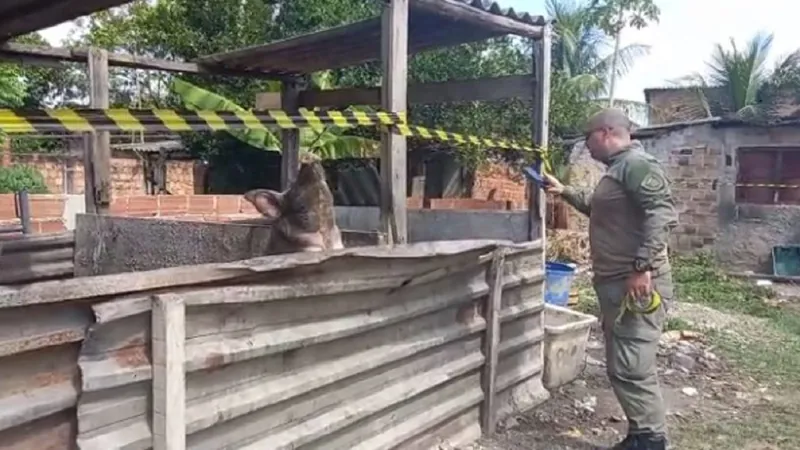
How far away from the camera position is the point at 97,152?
5.39 metres

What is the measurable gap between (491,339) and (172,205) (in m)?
7.35

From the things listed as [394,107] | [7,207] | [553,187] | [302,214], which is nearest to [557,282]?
[553,187]

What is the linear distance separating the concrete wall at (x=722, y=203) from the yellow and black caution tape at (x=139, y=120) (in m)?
10.5

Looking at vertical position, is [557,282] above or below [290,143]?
below

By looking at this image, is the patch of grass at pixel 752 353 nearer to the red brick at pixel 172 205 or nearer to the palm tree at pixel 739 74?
the palm tree at pixel 739 74

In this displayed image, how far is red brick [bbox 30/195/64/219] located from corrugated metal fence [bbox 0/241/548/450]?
7254 mm

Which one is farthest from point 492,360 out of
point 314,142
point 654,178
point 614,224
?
point 314,142

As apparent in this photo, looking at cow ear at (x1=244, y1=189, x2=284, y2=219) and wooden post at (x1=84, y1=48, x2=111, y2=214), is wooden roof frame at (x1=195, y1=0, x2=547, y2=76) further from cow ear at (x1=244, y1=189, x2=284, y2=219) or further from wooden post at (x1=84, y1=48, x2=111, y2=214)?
cow ear at (x1=244, y1=189, x2=284, y2=219)

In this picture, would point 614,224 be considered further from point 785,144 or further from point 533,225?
point 785,144

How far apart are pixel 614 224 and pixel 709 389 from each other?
2.15 m

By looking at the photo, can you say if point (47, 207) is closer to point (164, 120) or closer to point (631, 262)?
point (164, 120)

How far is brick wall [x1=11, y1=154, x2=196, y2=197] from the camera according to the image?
41.2 ft

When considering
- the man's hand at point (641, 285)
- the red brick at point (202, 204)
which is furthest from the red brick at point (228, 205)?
the man's hand at point (641, 285)

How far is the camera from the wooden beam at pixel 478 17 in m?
4.19
